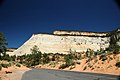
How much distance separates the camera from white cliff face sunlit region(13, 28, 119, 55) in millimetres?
Result: 108562

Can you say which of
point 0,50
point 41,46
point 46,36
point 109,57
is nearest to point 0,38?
point 0,50

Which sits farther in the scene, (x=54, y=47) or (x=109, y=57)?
(x=54, y=47)

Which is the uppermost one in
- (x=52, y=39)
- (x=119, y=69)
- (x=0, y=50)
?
(x=52, y=39)

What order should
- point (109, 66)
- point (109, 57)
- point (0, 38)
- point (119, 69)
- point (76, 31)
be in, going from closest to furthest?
point (119, 69)
point (109, 66)
point (109, 57)
point (0, 38)
point (76, 31)

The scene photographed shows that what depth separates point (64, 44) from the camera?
370ft

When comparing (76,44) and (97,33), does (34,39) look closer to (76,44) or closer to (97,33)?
(76,44)

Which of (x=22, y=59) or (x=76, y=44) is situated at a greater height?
(x=76, y=44)

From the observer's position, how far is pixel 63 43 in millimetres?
113438

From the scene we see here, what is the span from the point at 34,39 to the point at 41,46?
873 centimetres

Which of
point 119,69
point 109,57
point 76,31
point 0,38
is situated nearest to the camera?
point 119,69

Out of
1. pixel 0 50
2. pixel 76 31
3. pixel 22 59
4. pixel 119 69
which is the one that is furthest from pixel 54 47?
pixel 119 69

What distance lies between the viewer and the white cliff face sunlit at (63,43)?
10856cm

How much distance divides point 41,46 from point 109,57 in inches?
2918

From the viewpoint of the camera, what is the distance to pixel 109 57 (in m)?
36.4
